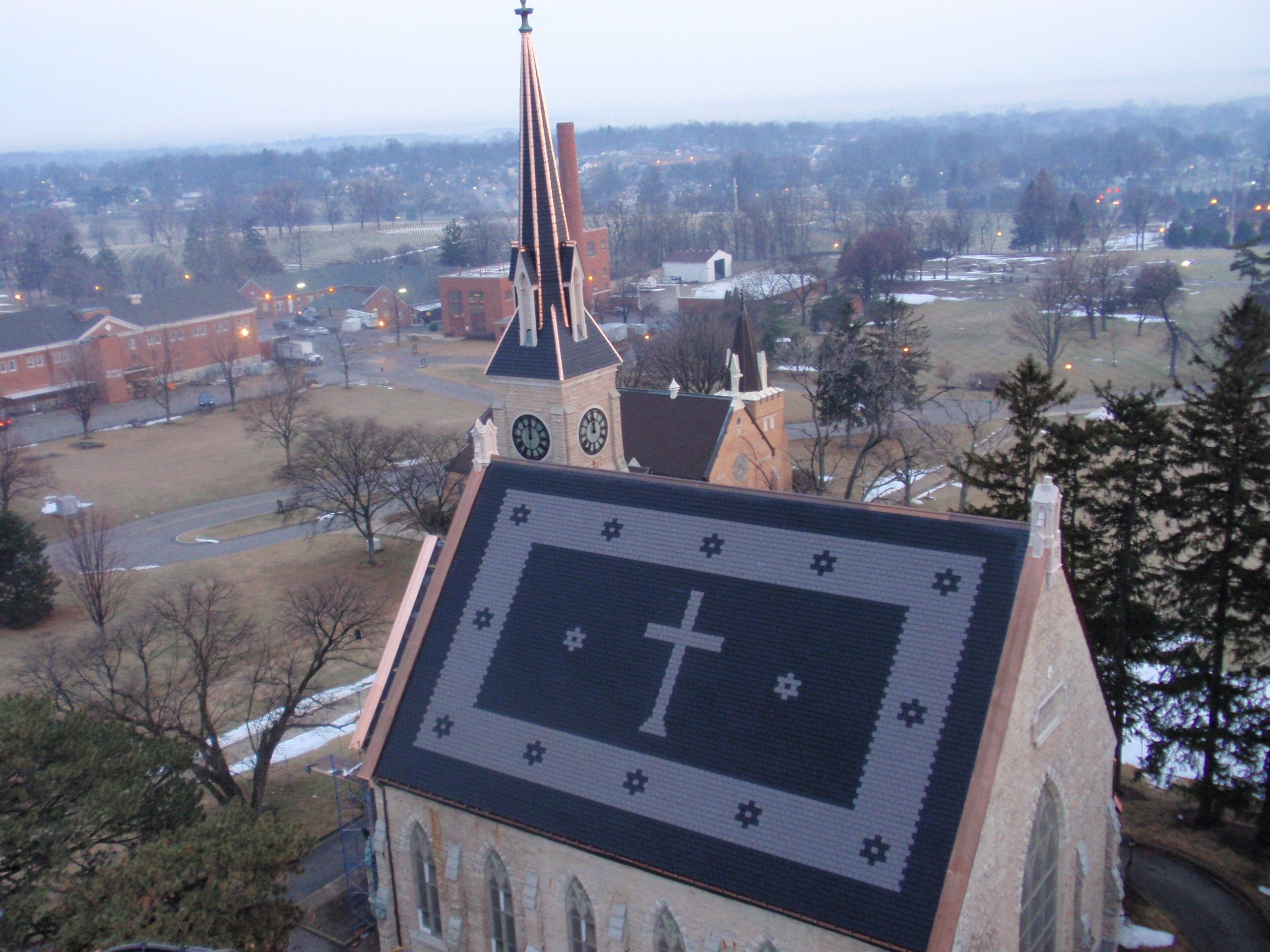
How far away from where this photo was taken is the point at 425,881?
21672 mm

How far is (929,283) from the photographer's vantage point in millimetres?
129125

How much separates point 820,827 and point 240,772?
2392cm

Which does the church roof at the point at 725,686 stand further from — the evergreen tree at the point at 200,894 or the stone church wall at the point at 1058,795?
the evergreen tree at the point at 200,894

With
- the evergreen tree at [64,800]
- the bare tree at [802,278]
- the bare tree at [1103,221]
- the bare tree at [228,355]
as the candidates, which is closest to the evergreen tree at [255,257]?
the bare tree at [228,355]

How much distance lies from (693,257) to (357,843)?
4594 inches

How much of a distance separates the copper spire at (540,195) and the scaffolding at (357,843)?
15.5 m

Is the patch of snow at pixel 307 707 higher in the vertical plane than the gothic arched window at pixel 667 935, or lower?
lower

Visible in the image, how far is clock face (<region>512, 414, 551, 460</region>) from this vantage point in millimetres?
33344

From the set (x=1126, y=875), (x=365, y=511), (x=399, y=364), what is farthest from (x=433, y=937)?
(x=399, y=364)

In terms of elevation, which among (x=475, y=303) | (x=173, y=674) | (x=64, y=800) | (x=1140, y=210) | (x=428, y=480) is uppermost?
(x=1140, y=210)

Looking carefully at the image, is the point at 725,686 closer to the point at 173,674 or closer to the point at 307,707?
the point at 307,707

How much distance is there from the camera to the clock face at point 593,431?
33562 millimetres

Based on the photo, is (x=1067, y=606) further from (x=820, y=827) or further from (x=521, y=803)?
(x=521, y=803)

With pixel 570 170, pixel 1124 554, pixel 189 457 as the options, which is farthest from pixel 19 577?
pixel 570 170
